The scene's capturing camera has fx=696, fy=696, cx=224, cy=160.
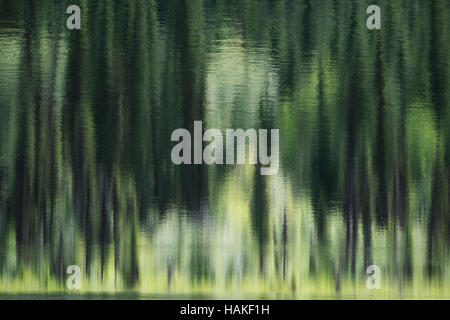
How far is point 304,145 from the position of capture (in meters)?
2.29

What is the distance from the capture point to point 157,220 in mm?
2287

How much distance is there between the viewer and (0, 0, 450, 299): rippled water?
2.27 meters

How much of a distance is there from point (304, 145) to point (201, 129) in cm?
34

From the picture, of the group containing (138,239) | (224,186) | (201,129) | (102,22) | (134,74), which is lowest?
(138,239)

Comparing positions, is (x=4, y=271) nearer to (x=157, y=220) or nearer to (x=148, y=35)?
(x=157, y=220)

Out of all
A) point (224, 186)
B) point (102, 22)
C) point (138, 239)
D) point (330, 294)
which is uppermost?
point (102, 22)

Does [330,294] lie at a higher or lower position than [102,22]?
lower

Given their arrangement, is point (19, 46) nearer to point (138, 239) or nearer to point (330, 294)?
point (138, 239)

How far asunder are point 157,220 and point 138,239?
3.5 inches

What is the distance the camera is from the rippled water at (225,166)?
2273mm

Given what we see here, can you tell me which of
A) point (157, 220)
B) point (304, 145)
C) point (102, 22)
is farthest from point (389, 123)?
point (102, 22)

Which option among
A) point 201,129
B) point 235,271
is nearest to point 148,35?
point 201,129

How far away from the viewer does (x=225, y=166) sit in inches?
89.6

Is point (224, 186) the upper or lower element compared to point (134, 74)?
lower
